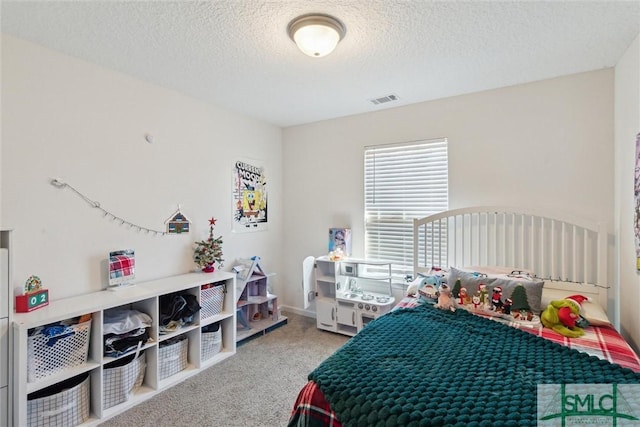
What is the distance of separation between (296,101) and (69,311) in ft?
8.05

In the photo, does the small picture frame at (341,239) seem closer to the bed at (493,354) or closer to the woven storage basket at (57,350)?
the bed at (493,354)

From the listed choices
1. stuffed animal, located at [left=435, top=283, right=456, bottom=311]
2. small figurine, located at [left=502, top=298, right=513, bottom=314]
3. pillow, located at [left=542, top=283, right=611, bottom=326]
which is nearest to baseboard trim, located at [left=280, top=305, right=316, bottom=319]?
stuffed animal, located at [left=435, top=283, right=456, bottom=311]

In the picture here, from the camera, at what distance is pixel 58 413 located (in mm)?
1793

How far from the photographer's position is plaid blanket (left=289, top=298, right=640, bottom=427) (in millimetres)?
1236

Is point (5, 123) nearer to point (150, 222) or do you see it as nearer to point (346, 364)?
point (150, 222)

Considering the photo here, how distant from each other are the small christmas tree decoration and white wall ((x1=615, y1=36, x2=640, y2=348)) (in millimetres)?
3146

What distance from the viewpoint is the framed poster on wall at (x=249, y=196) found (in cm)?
340

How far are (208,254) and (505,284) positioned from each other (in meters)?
2.49

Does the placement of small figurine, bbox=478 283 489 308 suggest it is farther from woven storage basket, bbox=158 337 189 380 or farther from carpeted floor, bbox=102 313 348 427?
woven storage basket, bbox=158 337 189 380

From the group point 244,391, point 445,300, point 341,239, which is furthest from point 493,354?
point 341,239

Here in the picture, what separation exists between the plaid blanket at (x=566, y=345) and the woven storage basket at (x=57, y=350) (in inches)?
59.0

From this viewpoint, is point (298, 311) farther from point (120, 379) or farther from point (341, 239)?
point (120, 379)

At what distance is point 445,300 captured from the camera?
2.13m

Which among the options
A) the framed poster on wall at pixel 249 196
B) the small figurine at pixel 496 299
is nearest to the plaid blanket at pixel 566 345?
the small figurine at pixel 496 299
